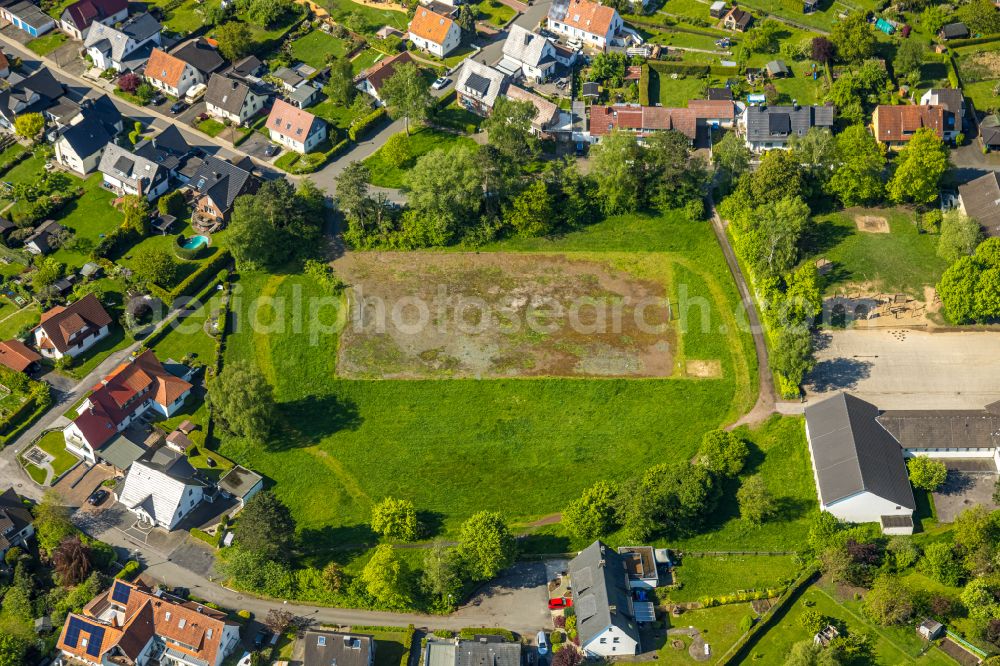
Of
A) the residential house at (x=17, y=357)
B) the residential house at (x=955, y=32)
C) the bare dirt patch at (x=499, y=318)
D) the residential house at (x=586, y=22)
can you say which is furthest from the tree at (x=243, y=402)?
the residential house at (x=955, y=32)

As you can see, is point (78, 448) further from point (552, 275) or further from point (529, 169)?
point (529, 169)

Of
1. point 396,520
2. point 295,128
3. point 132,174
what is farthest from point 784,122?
point 132,174

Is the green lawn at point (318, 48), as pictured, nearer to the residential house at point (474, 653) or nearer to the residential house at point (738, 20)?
the residential house at point (738, 20)

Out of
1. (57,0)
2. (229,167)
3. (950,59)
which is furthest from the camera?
(57,0)

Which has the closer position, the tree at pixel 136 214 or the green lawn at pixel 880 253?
the green lawn at pixel 880 253

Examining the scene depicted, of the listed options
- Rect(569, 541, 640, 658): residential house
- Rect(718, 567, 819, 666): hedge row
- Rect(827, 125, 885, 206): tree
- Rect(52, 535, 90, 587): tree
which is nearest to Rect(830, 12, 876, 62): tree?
Rect(827, 125, 885, 206): tree

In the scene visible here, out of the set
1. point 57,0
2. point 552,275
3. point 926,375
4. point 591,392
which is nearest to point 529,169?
point 552,275
